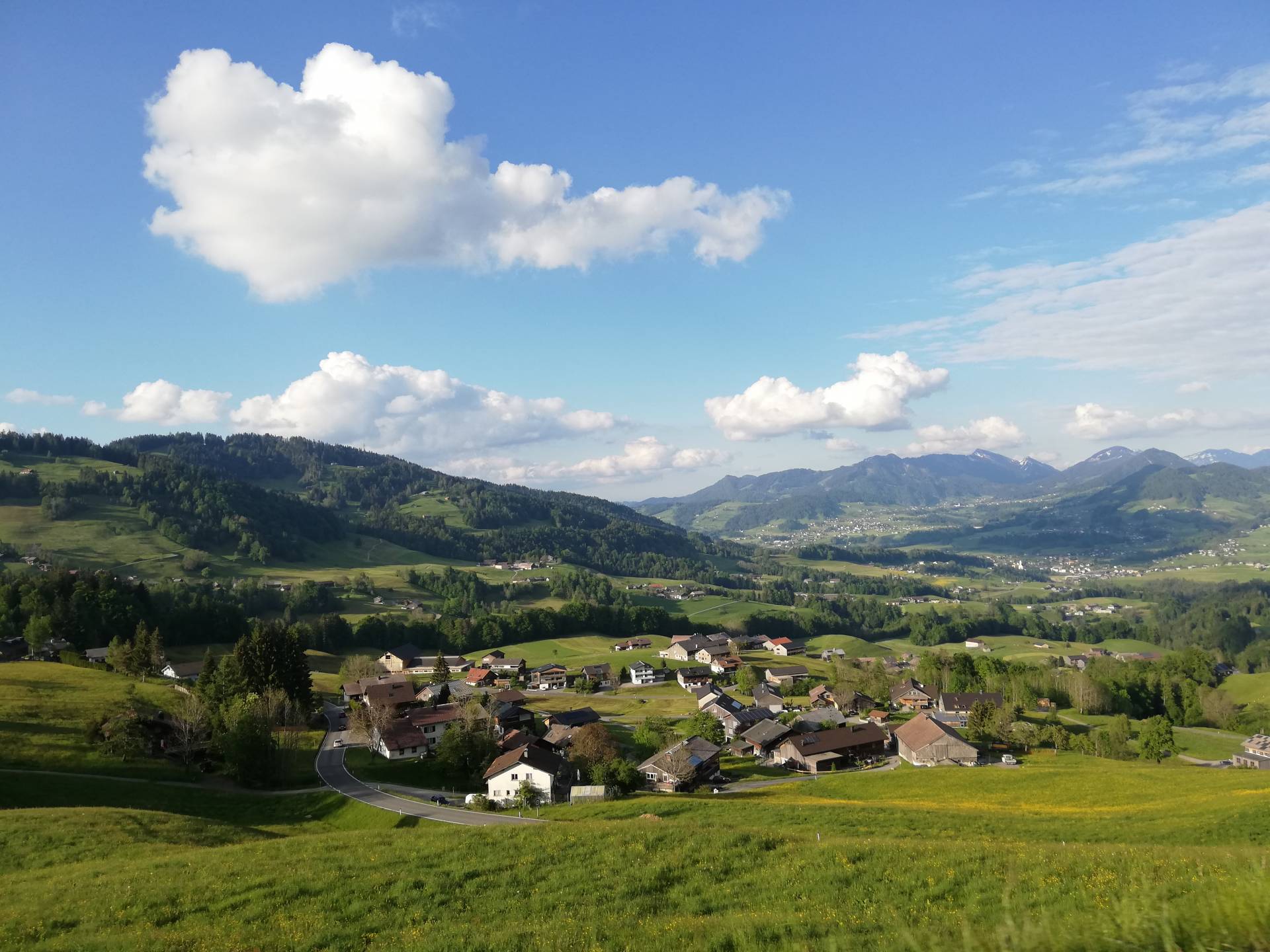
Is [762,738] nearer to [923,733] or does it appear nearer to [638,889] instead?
[923,733]

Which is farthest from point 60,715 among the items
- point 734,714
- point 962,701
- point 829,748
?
point 962,701

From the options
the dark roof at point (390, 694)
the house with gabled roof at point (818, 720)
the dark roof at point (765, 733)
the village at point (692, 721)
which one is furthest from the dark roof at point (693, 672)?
the dark roof at point (390, 694)

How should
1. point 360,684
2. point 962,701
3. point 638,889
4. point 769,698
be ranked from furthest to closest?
point 769,698 → point 360,684 → point 962,701 → point 638,889

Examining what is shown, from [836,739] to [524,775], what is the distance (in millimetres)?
34416

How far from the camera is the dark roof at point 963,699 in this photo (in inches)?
3374

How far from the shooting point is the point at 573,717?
76625mm

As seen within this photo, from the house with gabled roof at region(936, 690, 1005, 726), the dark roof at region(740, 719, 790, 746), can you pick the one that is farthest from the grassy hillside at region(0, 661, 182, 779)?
the house with gabled roof at region(936, 690, 1005, 726)

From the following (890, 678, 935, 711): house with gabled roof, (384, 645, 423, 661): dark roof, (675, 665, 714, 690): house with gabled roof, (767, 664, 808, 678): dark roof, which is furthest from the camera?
(384, 645, 423, 661): dark roof

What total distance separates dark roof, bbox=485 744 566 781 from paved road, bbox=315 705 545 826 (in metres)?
7.90

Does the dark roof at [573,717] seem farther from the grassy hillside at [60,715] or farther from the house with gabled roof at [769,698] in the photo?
the grassy hillside at [60,715]

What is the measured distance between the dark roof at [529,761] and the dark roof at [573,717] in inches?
775

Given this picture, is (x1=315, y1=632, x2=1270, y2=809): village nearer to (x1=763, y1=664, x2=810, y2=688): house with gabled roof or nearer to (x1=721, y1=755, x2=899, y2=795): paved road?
(x1=763, y1=664, x2=810, y2=688): house with gabled roof

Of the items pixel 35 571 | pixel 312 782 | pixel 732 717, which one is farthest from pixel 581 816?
pixel 35 571

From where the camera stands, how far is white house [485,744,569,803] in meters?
48.8
